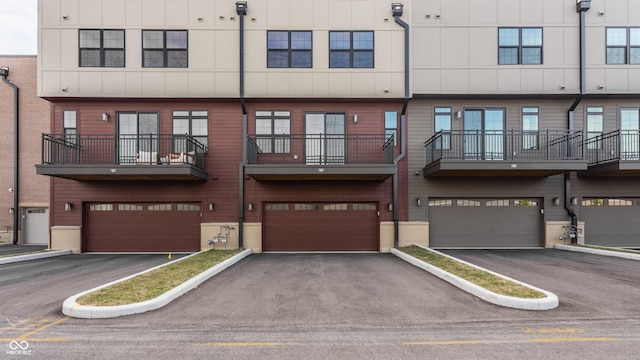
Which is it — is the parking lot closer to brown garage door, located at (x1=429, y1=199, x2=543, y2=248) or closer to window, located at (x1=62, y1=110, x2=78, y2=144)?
brown garage door, located at (x1=429, y1=199, x2=543, y2=248)

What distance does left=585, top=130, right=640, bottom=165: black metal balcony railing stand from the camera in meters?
12.0

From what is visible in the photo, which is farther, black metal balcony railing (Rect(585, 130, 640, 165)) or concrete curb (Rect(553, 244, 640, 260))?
black metal balcony railing (Rect(585, 130, 640, 165))

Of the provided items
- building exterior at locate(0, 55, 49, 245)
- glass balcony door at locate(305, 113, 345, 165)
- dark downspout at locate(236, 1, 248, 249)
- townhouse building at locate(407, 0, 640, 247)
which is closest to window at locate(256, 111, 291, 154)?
dark downspout at locate(236, 1, 248, 249)

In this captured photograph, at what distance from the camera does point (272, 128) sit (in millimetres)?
12289

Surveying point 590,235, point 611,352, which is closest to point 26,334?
point 611,352

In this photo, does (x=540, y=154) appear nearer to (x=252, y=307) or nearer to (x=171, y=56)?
(x=252, y=307)

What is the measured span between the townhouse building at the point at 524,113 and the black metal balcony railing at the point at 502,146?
47 millimetres

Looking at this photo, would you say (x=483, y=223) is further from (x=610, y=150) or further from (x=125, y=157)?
(x=125, y=157)

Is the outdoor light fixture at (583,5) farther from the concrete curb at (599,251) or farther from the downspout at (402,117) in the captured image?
the concrete curb at (599,251)

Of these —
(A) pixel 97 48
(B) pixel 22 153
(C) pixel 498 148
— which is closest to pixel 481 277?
(C) pixel 498 148

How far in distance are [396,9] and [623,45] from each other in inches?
383

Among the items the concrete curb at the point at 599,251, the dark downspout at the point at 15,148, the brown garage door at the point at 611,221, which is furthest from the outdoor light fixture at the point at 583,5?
the dark downspout at the point at 15,148

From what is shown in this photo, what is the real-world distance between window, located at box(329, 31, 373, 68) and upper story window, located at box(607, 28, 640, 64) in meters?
10.1

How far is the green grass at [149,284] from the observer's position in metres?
5.52
